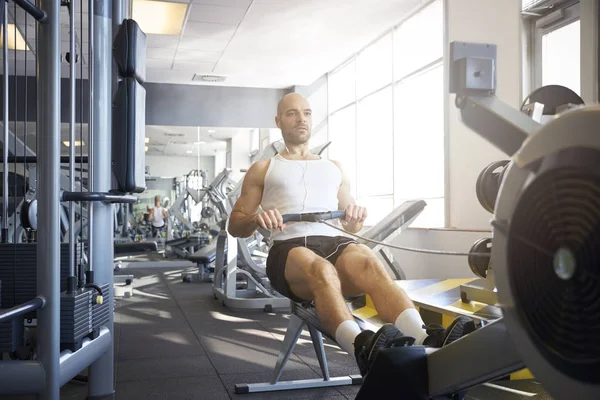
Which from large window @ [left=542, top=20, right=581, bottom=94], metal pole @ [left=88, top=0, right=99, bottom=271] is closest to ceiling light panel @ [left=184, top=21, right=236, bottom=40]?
large window @ [left=542, top=20, right=581, bottom=94]

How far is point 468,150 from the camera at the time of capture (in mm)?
4551

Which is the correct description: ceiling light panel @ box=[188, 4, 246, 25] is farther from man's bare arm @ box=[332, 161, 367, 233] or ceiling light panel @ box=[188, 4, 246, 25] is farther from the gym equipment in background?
the gym equipment in background

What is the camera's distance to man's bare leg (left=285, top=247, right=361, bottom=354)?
4.99 ft

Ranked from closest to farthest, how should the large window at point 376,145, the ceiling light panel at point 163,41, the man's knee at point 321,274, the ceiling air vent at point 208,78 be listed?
the man's knee at point 321,274 → the ceiling light panel at point 163,41 → the large window at point 376,145 → the ceiling air vent at point 208,78

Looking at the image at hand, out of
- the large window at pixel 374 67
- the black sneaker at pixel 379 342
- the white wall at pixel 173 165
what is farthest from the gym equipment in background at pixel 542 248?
the white wall at pixel 173 165

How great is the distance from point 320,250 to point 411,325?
57 centimetres

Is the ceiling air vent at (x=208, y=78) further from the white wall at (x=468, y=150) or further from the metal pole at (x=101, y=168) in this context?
the metal pole at (x=101, y=168)

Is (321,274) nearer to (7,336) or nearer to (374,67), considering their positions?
(7,336)

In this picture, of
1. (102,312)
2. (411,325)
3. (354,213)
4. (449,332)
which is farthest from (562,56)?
(102,312)

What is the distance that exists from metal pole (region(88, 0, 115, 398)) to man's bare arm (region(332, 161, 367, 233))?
91 centimetres

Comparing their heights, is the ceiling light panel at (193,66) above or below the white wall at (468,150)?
above

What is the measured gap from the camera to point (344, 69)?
775 cm

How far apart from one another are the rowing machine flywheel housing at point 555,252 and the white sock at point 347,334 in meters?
0.67

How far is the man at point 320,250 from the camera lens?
146 cm
